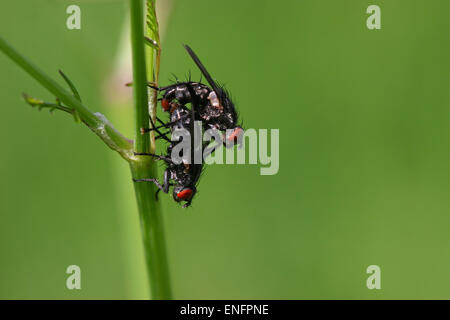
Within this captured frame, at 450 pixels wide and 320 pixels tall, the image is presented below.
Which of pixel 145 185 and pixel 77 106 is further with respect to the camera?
pixel 145 185

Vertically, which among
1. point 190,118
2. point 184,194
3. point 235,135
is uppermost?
point 190,118

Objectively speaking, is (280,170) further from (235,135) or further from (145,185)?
(145,185)

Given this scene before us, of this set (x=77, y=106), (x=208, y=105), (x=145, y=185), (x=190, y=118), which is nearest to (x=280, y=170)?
(x=208, y=105)

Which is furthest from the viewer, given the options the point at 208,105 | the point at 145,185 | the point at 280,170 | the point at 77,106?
the point at 280,170

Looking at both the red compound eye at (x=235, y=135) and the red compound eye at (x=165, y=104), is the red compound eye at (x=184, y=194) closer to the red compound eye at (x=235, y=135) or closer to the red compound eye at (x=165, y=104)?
the red compound eye at (x=235, y=135)

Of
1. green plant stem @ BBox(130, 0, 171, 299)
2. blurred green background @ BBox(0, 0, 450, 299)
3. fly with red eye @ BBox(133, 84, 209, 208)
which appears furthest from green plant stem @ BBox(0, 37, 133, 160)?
blurred green background @ BBox(0, 0, 450, 299)

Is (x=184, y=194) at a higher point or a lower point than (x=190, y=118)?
lower

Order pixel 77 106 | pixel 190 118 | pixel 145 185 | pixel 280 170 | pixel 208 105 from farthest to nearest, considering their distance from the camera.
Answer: pixel 280 170
pixel 208 105
pixel 190 118
pixel 145 185
pixel 77 106

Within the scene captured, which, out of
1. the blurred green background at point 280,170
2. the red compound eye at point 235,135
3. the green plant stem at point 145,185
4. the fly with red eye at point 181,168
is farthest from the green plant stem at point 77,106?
the blurred green background at point 280,170
